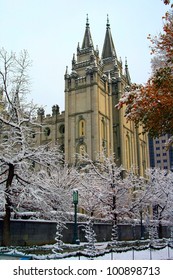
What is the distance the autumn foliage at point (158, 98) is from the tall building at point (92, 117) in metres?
38.3

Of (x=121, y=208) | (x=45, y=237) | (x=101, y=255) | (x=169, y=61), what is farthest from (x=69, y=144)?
(x=169, y=61)

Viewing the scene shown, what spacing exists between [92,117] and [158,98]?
42153mm

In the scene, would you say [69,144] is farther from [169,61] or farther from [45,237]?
[169,61]

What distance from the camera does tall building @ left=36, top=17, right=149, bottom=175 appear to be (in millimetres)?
53250

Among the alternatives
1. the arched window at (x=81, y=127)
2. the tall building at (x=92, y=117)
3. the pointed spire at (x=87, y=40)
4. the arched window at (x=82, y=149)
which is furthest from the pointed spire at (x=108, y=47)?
the arched window at (x=82, y=149)

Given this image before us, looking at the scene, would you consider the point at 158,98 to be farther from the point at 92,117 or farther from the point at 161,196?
the point at 92,117

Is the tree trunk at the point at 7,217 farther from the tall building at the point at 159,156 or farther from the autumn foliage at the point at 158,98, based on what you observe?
the tall building at the point at 159,156

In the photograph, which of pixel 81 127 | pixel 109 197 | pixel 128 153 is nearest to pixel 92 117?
pixel 81 127

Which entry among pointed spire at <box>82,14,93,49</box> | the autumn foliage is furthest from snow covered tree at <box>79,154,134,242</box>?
pointed spire at <box>82,14,93,49</box>

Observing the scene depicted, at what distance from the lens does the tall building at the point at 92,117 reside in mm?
53250

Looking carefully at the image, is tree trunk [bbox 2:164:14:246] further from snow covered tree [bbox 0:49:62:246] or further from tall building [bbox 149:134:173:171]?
tall building [bbox 149:134:173:171]

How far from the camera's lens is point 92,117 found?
53375mm
